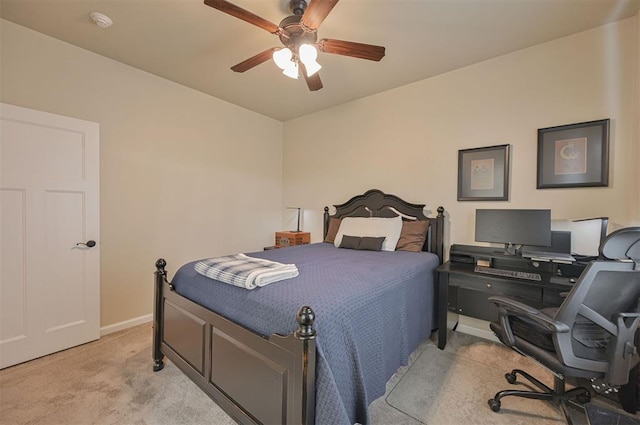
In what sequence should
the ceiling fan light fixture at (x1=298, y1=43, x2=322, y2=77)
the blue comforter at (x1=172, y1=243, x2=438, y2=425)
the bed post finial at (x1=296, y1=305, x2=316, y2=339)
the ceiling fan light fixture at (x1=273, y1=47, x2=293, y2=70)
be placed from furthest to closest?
the ceiling fan light fixture at (x1=273, y1=47, x2=293, y2=70), the ceiling fan light fixture at (x1=298, y1=43, x2=322, y2=77), the blue comforter at (x1=172, y1=243, x2=438, y2=425), the bed post finial at (x1=296, y1=305, x2=316, y2=339)

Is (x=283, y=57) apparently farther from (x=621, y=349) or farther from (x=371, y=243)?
(x=621, y=349)

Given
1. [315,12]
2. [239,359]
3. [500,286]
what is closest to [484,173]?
[500,286]

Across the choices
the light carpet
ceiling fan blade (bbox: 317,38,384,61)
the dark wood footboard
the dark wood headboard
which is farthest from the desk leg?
ceiling fan blade (bbox: 317,38,384,61)

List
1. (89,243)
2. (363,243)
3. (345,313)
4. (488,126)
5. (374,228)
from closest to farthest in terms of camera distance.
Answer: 1. (345,313)
2. (89,243)
3. (488,126)
4. (363,243)
5. (374,228)

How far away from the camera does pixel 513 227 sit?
251cm

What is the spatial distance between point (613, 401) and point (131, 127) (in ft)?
15.5

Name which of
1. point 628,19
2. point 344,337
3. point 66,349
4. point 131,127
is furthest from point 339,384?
point 628,19

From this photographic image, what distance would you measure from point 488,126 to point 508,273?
1.49 m

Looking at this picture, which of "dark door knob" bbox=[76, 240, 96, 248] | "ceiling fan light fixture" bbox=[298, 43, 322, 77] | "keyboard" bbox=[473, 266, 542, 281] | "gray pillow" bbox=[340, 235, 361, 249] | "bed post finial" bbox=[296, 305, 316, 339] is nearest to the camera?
"bed post finial" bbox=[296, 305, 316, 339]

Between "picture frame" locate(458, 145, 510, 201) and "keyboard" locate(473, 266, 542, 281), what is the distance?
780mm

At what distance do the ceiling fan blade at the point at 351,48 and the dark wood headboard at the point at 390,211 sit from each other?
1754mm

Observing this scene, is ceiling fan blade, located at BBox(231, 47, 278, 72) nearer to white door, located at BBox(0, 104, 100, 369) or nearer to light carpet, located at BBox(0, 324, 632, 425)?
white door, located at BBox(0, 104, 100, 369)

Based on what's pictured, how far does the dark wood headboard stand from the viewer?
302cm

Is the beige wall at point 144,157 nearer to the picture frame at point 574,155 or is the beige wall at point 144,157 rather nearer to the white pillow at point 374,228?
the white pillow at point 374,228
